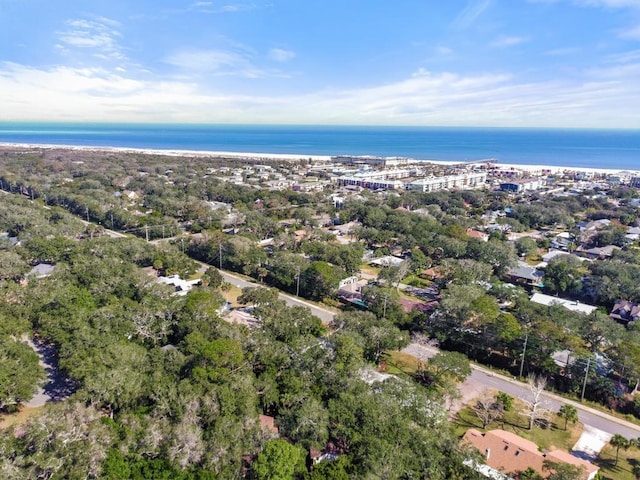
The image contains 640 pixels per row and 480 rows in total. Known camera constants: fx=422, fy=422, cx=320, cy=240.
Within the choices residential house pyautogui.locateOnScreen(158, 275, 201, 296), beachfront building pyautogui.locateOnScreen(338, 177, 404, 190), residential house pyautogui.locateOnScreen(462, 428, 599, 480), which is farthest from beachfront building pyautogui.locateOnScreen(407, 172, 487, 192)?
residential house pyautogui.locateOnScreen(462, 428, 599, 480)

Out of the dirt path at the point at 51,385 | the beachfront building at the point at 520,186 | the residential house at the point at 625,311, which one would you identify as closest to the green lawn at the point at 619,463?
the residential house at the point at 625,311

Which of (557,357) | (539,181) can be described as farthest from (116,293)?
(539,181)

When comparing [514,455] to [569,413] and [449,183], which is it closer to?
[569,413]

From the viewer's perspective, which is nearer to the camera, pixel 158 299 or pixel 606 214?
pixel 158 299

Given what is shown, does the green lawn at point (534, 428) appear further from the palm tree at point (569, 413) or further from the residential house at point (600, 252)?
the residential house at point (600, 252)

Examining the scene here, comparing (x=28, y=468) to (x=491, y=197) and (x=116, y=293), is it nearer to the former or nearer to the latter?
(x=116, y=293)

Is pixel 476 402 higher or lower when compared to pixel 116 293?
lower

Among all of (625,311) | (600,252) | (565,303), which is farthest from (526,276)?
(600,252)

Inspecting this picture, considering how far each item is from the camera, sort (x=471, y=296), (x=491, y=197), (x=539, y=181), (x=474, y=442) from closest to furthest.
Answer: (x=474, y=442) < (x=471, y=296) < (x=491, y=197) < (x=539, y=181)

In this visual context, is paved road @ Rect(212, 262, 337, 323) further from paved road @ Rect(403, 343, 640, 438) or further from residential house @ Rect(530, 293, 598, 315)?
residential house @ Rect(530, 293, 598, 315)
